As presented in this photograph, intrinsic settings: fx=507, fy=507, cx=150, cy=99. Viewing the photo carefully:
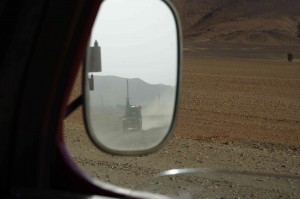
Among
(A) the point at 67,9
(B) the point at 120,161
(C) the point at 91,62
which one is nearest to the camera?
(A) the point at 67,9

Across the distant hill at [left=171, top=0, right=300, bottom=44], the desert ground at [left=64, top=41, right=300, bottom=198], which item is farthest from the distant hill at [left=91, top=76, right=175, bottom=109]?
the distant hill at [left=171, top=0, right=300, bottom=44]

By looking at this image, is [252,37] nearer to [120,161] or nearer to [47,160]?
[120,161]

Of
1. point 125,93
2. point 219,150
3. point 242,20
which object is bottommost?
point 219,150

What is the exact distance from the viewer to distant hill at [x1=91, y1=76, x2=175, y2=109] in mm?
1658

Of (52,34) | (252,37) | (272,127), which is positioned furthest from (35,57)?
(252,37)

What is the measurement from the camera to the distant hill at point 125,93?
1.66 meters

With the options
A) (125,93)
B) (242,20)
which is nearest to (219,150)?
(125,93)

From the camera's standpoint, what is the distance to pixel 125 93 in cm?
175

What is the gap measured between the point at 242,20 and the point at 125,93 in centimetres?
9286

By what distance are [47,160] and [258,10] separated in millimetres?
99402

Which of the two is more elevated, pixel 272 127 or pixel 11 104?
pixel 11 104

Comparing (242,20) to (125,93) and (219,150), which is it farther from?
(125,93)

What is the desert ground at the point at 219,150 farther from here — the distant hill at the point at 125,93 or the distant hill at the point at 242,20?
the distant hill at the point at 242,20

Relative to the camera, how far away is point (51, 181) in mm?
1464
